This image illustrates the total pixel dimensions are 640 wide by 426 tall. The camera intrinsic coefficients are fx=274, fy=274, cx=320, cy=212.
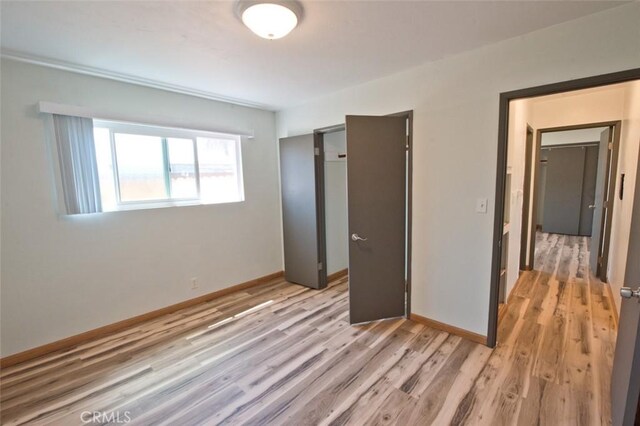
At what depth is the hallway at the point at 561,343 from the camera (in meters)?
1.71

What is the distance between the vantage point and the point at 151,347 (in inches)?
96.0

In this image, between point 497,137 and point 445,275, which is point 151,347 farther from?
point 497,137

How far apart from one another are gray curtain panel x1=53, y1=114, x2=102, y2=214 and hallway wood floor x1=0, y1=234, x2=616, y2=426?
129 centimetres

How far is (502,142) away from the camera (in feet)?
6.89

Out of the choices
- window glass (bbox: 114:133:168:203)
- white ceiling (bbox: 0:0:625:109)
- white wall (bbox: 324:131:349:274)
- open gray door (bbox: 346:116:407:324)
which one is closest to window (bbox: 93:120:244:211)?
window glass (bbox: 114:133:168:203)

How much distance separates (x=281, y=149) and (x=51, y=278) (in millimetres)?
2677

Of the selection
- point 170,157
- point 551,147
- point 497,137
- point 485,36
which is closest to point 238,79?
point 170,157

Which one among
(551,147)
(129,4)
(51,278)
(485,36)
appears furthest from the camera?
(551,147)

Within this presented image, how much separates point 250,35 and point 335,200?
2.39 meters

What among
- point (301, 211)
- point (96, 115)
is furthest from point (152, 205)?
point (301, 211)

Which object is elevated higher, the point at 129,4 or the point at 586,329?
the point at 129,4

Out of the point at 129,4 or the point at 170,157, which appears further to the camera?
the point at 170,157

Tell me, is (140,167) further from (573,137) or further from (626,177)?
(573,137)

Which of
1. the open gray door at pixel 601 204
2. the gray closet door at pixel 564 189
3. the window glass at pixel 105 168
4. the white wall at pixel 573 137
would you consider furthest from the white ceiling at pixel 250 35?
the gray closet door at pixel 564 189
